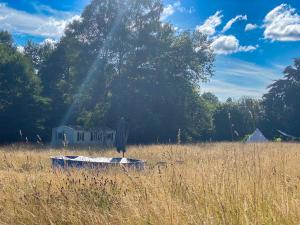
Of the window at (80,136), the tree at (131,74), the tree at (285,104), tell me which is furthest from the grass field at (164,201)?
the tree at (285,104)

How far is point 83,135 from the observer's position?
3975cm

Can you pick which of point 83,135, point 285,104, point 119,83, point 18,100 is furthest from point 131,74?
point 285,104

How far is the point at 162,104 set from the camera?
132 ft

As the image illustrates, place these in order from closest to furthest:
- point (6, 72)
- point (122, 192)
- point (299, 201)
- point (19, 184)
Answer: point (299, 201), point (122, 192), point (19, 184), point (6, 72)

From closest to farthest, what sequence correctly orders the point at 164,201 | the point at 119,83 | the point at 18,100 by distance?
the point at 164,201 → the point at 119,83 → the point at 18,100

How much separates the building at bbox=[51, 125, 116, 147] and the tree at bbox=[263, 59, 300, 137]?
81.8 feet

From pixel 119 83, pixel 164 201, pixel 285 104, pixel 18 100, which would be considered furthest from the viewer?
pixel 285 104

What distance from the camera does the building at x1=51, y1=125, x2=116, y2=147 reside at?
1518 inches

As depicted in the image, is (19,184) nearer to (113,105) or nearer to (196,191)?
(196,191)

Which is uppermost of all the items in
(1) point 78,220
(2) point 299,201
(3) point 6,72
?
(3) point 6,72

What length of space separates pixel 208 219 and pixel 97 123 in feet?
115

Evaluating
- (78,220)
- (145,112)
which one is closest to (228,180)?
(78,220)

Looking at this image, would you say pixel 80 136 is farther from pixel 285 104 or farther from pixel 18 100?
pixel 285 104

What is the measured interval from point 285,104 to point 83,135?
101 feet
